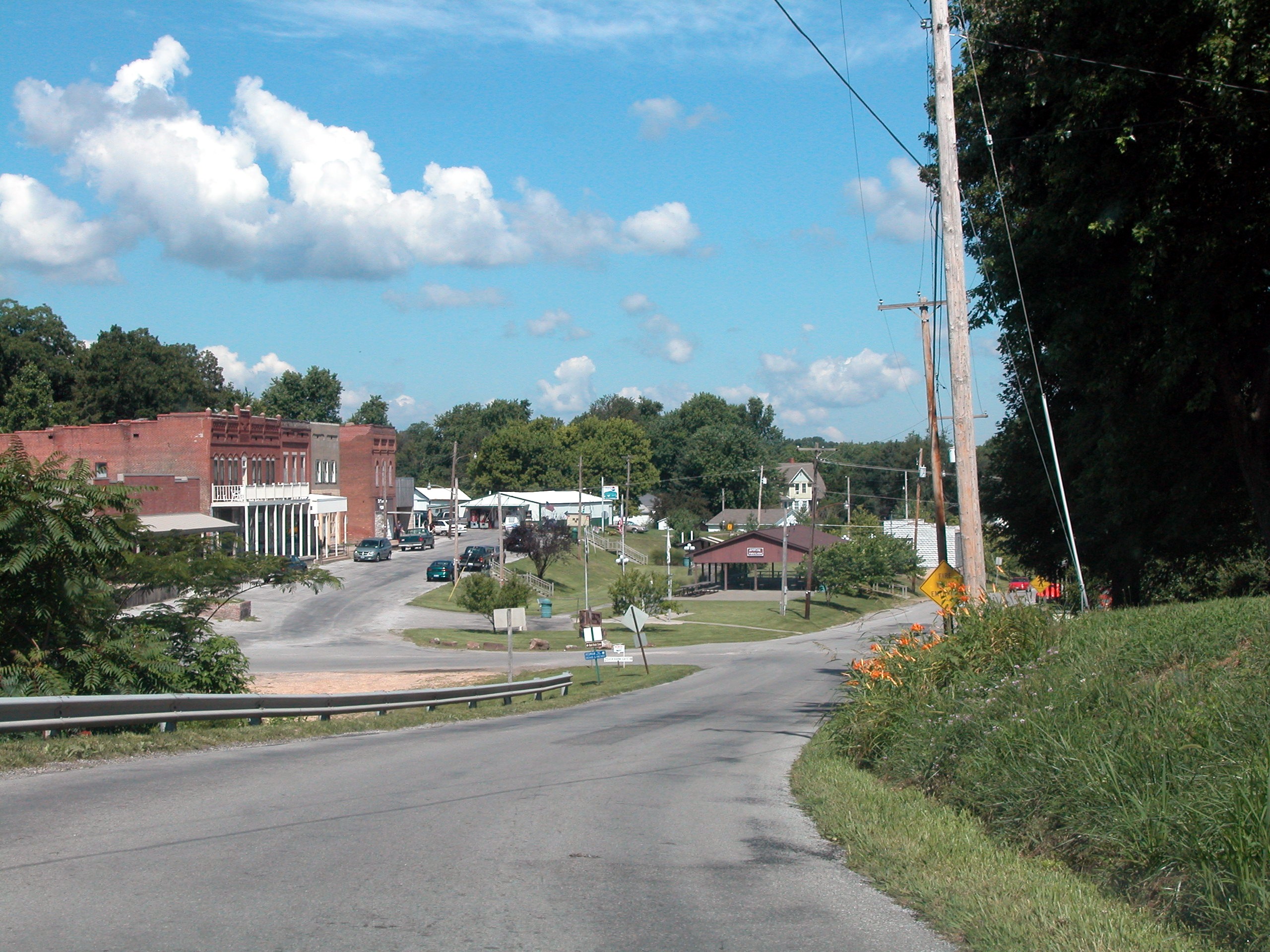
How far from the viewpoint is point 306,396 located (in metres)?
A: 156

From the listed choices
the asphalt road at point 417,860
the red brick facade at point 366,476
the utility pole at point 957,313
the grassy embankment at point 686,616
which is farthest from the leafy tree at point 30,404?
the utility pole at point 957,313

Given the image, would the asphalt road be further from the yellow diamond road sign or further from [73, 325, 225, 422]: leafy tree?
[73, 325, 225, 422]: leafy tree

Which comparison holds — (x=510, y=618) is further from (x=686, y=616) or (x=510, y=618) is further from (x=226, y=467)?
(x=226, y=467)

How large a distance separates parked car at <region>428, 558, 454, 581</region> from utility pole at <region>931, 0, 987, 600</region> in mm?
55490

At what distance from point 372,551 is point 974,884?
76.2 metres

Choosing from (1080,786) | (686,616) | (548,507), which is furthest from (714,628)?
(1080,786)

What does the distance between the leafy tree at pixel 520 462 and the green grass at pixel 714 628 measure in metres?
56.9

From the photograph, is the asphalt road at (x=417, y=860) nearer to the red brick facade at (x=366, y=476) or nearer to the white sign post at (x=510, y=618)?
the white sign post at (x=510, y=618)

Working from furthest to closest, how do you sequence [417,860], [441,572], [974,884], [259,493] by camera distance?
1. [259,493]
2. [441,572]
3. [417,860]
4. [974,884]

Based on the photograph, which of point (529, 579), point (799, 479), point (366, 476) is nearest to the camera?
point (529, 579)

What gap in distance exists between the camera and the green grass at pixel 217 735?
1126cm

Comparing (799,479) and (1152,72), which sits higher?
(1152,72)

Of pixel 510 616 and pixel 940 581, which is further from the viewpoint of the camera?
pixel 510 616

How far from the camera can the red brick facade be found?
9194cm
